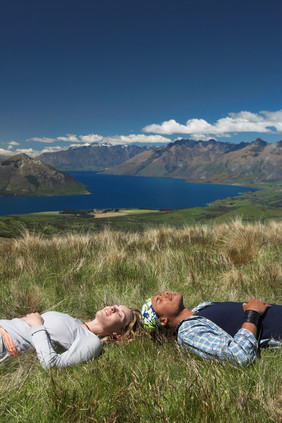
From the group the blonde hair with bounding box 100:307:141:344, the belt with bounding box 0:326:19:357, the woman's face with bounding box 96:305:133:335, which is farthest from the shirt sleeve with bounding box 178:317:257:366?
the belt with bounding box 0:326:19:357

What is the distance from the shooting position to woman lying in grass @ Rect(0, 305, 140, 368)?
2.94 metres

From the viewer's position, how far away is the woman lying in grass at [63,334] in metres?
2.94

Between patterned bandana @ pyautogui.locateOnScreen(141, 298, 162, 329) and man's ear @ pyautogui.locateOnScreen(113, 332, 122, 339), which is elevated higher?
patterned bandana @ pyautogui.locateOnScreen(141, 298, 162, 329)

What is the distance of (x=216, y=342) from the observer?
2.74 m

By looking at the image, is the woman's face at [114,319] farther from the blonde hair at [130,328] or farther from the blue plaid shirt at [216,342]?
the blue plaid shirt at [216,342]

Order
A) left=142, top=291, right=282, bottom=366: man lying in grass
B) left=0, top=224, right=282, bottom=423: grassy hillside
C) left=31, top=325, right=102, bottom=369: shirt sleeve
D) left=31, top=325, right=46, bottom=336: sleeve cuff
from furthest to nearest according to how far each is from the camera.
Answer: left=31, top=325, right=46, bottom=336: sleeve cuff
left=31, top=325, right=102, bottom=369: shirt sleeve
left=142, top=291, right=282, bottom=366: man lying in grass
left=0, top=224, right=282, bottom=423: grassy hillside

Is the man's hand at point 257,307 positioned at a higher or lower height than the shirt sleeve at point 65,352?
higher

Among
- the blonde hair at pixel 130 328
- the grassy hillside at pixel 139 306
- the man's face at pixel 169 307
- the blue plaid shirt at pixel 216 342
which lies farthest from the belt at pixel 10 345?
the blue plaid shirt at pixel 216 342

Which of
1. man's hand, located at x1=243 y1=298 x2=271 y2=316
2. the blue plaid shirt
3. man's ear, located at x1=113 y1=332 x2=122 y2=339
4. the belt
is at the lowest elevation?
man's ear, located at x1=113 y1=332 x2=122 y2=339

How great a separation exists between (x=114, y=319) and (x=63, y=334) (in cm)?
64

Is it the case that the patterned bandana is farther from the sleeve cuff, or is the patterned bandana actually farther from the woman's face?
the sleeve cuff

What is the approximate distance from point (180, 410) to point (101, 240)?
694 cm

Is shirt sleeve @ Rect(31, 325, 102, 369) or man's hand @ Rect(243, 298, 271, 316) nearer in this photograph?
shirt sleeve @ Rect(31, 325, 102, 369)

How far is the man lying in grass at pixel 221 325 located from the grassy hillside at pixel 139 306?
0.15 m
